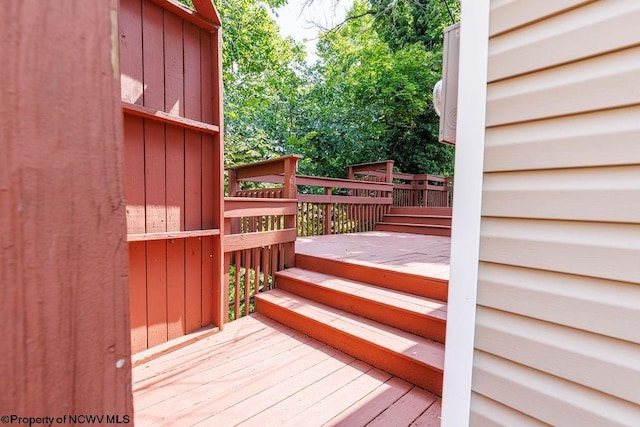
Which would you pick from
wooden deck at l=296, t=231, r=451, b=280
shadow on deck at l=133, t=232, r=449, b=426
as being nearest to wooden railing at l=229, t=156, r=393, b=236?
wooden deck at l=296, t=231, r=451, b=280

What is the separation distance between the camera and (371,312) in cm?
235

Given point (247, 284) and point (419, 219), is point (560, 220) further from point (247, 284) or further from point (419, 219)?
point (419, 219)

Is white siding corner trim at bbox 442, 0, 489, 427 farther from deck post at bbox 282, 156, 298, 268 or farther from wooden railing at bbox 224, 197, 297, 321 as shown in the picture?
deck post at bbox 282, 156, 298, 268

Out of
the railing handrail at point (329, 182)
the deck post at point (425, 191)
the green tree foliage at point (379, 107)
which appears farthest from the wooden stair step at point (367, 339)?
the green tree foliage at point (379, 107)

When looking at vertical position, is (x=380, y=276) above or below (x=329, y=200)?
below

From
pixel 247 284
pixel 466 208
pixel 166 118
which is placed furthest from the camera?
pixel 247 284

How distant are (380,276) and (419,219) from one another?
3.25 m

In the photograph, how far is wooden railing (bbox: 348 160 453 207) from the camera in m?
6.16

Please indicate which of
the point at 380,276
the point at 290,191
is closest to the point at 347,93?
the point at 290,191

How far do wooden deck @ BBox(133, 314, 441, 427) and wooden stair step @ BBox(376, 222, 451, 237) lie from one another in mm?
3602

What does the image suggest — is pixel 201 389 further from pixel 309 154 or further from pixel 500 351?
pixel 309 154

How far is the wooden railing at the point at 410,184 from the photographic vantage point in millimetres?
6156

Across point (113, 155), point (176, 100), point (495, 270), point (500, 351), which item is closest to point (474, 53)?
point (495, 270)

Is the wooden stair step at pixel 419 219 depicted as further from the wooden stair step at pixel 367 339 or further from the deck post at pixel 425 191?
the wooden stair step at pixel 367 339
